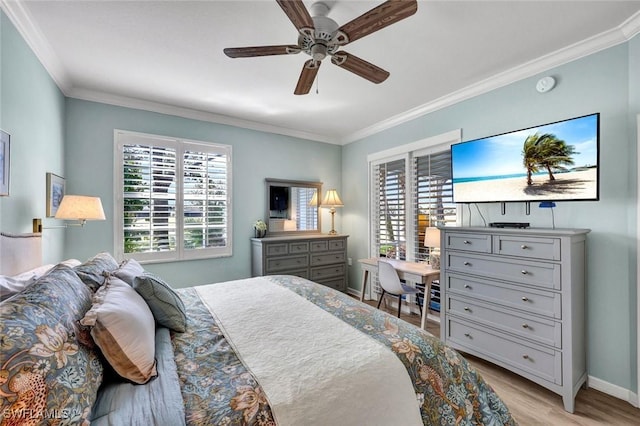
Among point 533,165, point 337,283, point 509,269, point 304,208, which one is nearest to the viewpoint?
point 509,269

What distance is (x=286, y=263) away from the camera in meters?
3.85

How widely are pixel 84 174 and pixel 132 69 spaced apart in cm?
129

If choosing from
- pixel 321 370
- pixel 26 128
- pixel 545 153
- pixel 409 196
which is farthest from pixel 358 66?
pixel 26 128

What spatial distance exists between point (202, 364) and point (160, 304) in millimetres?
467

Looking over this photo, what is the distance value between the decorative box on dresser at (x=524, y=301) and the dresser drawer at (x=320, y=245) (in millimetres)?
1909

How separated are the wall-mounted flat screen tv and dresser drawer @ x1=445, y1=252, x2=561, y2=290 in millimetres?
589

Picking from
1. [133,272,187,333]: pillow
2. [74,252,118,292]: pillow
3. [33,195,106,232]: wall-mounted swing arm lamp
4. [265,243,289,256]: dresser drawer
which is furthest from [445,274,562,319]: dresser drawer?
[33,195,106,232]: wall-mounted swing arm lamp

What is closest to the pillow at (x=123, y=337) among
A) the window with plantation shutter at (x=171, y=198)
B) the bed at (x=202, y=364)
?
the bed at (x=202, y=364)

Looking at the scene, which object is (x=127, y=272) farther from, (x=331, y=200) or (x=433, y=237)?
(x=331, y=200)

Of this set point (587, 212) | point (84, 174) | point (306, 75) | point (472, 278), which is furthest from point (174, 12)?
point (587, 212)

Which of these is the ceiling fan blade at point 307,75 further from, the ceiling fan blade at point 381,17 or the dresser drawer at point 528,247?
the dresser drawer at point 528,247

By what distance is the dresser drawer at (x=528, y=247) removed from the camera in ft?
6.63

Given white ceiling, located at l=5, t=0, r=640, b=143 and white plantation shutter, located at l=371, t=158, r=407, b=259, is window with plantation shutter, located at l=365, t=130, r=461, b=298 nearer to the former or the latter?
white plantation shutter, located at l=371, t=158, r=407, b=259

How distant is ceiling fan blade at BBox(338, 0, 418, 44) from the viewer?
1417 mm
